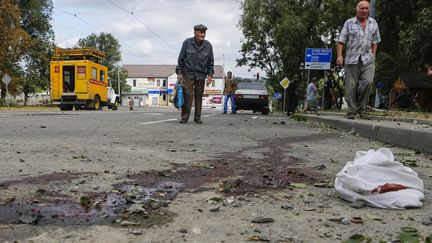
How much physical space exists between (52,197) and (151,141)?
119 inches

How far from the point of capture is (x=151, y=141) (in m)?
5.48

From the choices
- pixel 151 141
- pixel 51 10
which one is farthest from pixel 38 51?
pixel 151 141

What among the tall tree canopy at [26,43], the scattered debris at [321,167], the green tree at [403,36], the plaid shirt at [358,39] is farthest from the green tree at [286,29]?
the scattered debris at [321,167]

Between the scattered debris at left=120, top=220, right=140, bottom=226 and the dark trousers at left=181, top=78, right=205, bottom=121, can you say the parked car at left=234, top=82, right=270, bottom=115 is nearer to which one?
the dark trousers at left=181, top=78, right=205, bottom=121

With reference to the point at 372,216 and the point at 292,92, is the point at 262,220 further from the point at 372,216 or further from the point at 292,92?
the point at 292,92

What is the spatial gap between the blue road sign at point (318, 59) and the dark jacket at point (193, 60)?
810 inches

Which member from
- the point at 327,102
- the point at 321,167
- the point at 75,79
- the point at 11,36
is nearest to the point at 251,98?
the point at 327,102

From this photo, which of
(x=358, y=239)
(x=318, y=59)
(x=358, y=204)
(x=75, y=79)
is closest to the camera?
(x=358, y=239)

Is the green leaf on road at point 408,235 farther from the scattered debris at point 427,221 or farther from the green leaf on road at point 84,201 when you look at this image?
the green leaf on road at point 84,201

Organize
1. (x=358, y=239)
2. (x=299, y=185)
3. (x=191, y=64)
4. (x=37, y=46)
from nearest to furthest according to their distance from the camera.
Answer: (x=358, y=239)
(x=299, y=185)
(x=191, y=64)
(x=37, y=46)

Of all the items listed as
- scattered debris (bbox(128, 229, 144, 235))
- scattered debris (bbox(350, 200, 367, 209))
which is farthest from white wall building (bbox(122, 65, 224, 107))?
scattered debris (bbox(128, 229, 144, 235))

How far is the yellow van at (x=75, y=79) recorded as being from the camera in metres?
24.7

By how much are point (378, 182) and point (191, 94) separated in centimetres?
713

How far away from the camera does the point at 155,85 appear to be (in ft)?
353
